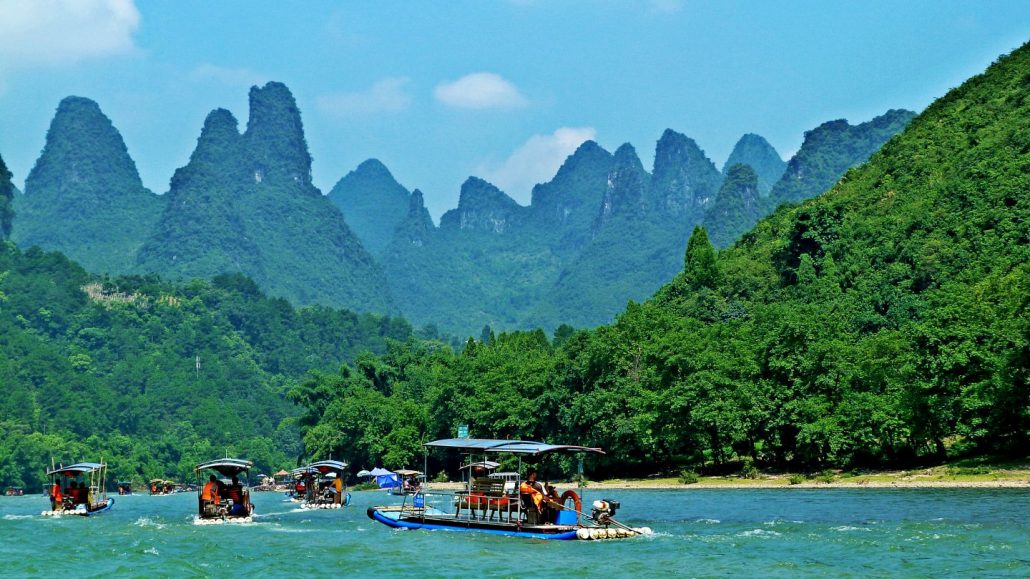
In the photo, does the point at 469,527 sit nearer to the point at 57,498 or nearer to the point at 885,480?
the point at 885,480

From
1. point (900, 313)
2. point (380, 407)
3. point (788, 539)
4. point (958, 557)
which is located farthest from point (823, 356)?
point (380, 407)

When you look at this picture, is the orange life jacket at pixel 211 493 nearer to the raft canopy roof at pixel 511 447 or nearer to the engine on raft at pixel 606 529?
the raft canopy roof at pixel 511 447

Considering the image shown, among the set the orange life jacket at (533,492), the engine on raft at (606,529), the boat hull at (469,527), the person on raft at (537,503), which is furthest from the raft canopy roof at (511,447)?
the boat hull at (469,527)

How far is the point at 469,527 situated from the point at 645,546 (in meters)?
8.35

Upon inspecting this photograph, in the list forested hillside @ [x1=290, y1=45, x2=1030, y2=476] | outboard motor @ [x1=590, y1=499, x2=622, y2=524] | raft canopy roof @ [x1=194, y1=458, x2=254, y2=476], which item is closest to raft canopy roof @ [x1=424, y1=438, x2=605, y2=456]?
outboard motor @ [x1=590, y1=499, x2=622, y2=524]

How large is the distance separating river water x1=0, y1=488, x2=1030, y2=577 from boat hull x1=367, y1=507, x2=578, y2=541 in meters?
0.54

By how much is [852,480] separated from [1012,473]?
10122 mm

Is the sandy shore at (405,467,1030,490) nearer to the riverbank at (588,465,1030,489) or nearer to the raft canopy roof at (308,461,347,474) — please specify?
the riverbank at (588,465,1030,489)

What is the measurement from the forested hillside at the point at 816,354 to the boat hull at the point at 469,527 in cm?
2880

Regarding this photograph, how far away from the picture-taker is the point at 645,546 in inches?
1644

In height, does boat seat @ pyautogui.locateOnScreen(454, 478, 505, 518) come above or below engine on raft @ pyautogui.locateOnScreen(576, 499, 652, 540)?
above

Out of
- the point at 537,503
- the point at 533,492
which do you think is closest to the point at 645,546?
the point at 537,503

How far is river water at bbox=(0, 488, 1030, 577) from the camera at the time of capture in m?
35.9

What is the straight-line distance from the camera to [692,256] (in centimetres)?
13638
